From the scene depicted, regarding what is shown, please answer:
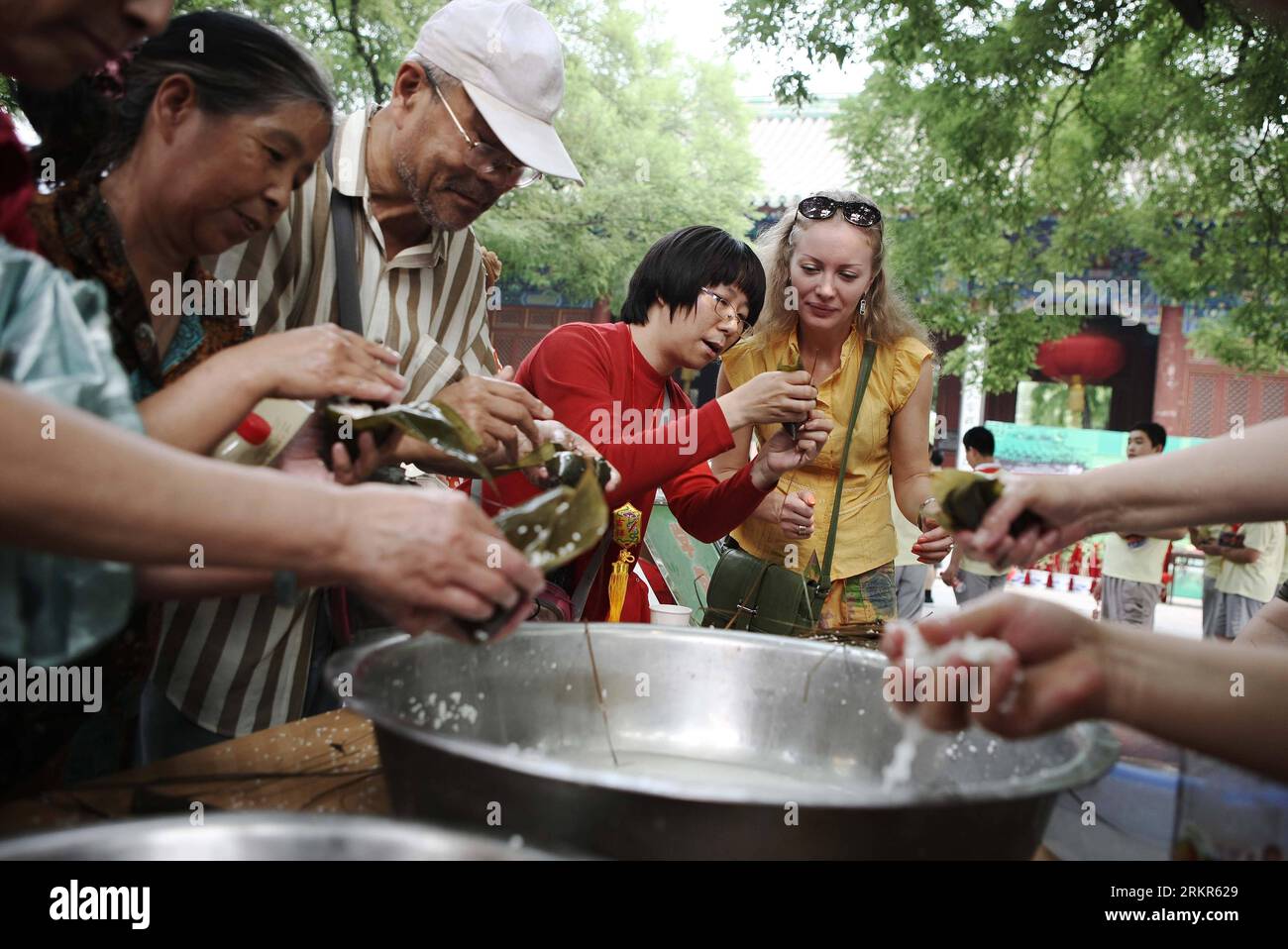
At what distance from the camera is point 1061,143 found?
7273mm

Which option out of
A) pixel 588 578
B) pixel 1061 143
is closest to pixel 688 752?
pixel 588 578

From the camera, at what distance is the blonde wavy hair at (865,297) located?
3145 millimetres

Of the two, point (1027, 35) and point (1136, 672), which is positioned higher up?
point (1027, 35)

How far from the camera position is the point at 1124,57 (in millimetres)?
6770

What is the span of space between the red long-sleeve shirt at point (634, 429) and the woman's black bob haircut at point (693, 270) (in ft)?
0.42

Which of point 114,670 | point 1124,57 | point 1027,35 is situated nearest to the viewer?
point 114,670

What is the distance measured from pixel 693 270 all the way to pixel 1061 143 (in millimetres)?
5523

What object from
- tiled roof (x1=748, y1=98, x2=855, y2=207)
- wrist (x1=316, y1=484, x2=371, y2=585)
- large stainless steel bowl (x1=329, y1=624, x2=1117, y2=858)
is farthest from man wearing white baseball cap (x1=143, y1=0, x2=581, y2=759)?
tiled roof (x1=748, y1=98, x2=855, y2=207)

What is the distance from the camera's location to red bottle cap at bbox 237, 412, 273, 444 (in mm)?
1493

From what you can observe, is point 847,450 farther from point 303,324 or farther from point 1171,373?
point 1171,373

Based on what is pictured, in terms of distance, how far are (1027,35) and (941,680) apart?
6.18 meters

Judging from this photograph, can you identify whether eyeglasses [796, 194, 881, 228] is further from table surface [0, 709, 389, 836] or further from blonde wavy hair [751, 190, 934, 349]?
table surface [0, 709, 389, 836]

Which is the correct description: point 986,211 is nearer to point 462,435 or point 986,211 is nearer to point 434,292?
point 434,292

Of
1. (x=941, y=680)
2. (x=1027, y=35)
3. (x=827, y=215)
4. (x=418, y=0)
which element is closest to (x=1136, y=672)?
(x=941, y=680)
